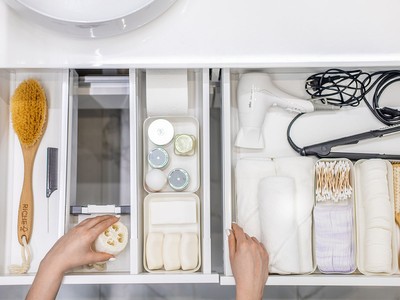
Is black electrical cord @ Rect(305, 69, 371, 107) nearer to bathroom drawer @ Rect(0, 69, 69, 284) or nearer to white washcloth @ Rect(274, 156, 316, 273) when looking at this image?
white washcloth @ Rect(274, 156, 316, 273)

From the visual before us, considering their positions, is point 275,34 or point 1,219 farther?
point 1,219

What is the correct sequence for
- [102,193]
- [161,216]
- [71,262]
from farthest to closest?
[102,193] < [161,216] < [71,262]

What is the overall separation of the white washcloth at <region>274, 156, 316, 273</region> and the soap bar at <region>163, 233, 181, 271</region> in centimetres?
27

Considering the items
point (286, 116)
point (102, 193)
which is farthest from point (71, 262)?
point (286, 116)

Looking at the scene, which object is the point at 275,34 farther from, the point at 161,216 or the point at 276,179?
the point at 161,216

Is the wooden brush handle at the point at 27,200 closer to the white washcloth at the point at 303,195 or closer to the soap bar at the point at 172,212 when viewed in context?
the soap bar at the point at 172,212

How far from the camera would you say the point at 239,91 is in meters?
0.98

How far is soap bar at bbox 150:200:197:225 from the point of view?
0.99m

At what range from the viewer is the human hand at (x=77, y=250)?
2.92 feet

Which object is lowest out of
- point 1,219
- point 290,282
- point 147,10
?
point 290,282

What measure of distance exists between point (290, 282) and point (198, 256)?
209mm

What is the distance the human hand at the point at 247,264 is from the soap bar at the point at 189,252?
100 mm

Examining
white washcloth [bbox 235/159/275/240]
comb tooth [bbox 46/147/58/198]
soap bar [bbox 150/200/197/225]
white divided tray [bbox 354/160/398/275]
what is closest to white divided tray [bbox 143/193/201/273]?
soap bar [bbox 150/200/197/225]

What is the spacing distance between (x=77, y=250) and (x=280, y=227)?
1.40ft
